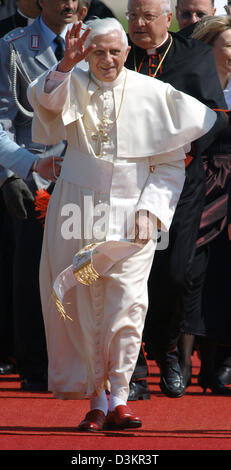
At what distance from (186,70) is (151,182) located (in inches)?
51.2

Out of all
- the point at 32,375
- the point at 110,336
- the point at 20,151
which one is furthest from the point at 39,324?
the point at 110,336

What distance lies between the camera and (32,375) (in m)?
6.91

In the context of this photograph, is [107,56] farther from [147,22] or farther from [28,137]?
[28,137]

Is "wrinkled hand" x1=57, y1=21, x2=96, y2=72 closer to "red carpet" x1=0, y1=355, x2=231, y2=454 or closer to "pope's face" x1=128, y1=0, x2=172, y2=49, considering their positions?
"pope's face" x1=128, y1=0, x2=172, y2=49

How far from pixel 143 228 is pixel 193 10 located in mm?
3083

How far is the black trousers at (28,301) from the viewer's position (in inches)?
272

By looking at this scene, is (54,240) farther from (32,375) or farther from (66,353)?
(32,375)

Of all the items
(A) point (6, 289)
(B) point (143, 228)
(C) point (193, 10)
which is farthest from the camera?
(C) point (193, 10)

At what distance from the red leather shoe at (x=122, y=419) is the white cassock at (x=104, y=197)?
0.27ft

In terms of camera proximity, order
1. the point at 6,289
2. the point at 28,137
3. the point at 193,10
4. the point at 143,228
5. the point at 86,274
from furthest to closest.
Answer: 1. the point at 193,10
2. the point at 6,289
3. the point at 28,137
4. the point at 143,228
5. the point at 86,274

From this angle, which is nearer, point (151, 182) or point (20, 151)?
point (151, 182)

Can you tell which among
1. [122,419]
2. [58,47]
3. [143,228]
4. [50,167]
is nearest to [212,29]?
[58,47]

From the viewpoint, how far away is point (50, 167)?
5.81 meters

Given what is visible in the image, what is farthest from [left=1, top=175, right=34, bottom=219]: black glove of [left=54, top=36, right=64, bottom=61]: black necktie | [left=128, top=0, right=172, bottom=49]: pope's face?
[left=128, top=0, right=172, bottom=49]: pope's face
